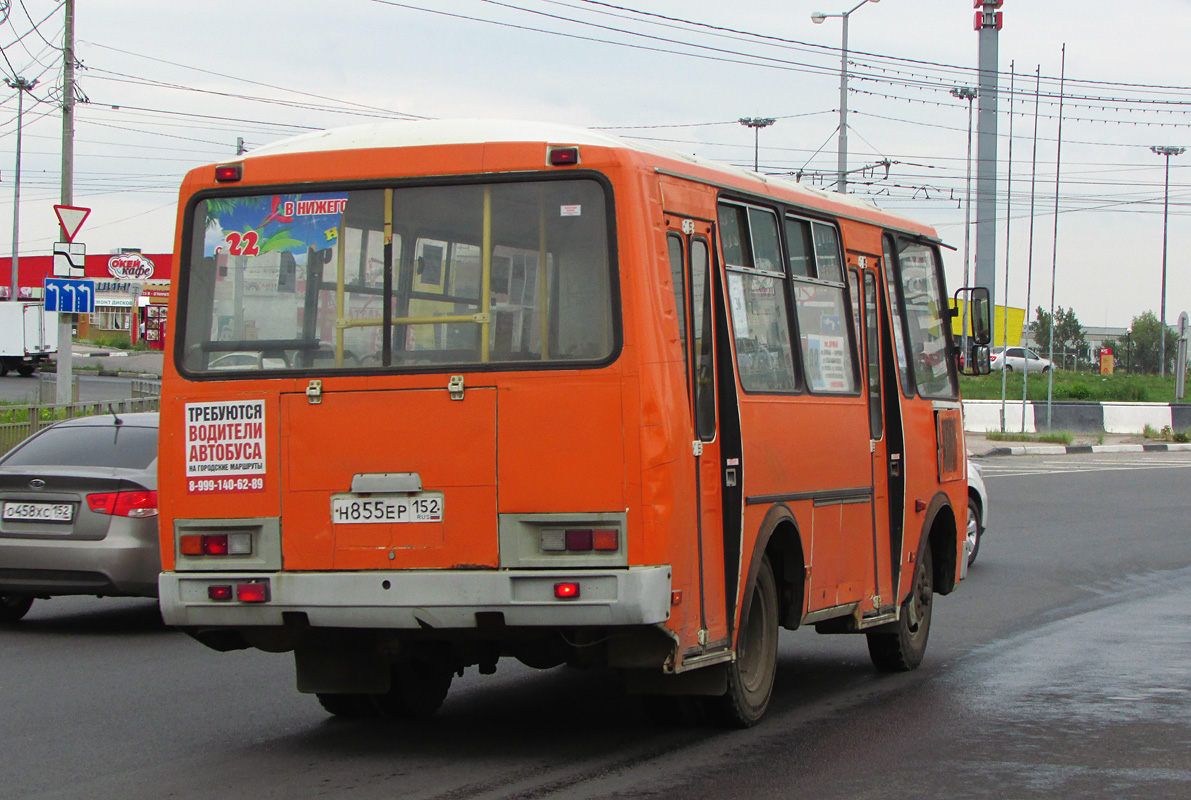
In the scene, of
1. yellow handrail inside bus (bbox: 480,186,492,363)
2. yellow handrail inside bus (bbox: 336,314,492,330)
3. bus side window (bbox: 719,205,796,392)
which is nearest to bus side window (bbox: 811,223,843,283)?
bus side window (bbox: 719,205,796,392)

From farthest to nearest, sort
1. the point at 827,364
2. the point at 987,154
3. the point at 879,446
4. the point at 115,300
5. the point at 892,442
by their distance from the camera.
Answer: the point at 115,300, the point at 987,154, the point at 892,442, the point at 879,446, the point at 827,364

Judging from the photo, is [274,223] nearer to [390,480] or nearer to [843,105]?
[390,480]

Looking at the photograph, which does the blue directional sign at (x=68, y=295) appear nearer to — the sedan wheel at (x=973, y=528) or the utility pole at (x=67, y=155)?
the utility pole at (x=67, y=155)

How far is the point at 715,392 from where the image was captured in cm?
704

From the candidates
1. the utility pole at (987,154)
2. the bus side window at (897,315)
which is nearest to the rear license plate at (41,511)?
the bus side window at (897,315)

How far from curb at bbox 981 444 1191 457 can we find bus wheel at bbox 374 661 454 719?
27986 millimetres

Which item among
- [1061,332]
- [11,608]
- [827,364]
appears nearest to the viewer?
[827,364]

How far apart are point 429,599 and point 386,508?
1.48 feet

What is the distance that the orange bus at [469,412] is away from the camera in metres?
6.41

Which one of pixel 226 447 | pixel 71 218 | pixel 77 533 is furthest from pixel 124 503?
pixel 71 218

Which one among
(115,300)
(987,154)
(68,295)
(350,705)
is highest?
(987,154)

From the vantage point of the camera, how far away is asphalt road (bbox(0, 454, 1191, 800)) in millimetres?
6359

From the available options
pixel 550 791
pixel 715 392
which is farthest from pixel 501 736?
pixel 715 392

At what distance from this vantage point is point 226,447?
6.84 m
